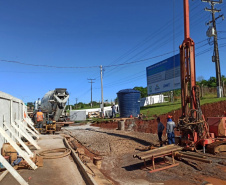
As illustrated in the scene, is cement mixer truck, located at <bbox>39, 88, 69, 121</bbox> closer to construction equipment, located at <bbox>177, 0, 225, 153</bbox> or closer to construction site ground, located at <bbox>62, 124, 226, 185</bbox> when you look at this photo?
construction site ground, located at <bbox>62, 124, 226, 185</bbox>

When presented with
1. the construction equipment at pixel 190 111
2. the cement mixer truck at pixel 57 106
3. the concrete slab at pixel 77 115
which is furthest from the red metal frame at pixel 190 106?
the concrete slab at pixel 77 115

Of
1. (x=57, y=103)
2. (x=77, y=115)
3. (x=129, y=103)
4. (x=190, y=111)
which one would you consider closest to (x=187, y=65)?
(x=190, y=111)

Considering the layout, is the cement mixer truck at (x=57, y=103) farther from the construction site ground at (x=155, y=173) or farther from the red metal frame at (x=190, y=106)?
the red metal frame at (x=190, y=106)

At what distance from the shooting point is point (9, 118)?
848 centimetres

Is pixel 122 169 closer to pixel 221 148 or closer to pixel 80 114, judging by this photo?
pixel 221 148

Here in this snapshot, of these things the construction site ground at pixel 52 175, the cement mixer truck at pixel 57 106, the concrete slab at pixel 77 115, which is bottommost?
the construction site ground at pixel 52 175

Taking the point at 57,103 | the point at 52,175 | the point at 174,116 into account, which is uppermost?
the point at 57,103

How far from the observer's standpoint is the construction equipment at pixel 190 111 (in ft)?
30.0

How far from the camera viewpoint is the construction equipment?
30.0 feet

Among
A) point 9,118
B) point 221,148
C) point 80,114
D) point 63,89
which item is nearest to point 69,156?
point 9,118

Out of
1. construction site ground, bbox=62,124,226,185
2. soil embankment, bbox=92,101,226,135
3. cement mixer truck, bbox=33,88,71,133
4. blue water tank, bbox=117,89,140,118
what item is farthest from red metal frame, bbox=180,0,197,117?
blue water tank, bbox=117,89,140,118

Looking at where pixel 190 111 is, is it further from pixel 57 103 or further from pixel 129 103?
pixel 129 103

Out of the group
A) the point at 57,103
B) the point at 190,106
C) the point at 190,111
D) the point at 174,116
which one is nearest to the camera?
the point at 190,111

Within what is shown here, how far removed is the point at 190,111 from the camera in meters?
9.60
